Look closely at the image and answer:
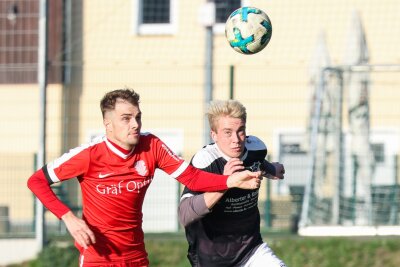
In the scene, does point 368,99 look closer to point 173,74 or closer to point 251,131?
point 251,131

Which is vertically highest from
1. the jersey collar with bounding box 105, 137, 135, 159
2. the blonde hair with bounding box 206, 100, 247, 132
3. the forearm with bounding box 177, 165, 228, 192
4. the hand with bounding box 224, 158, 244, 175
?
the blonde hair with bounding box 206, 100, 247, 132

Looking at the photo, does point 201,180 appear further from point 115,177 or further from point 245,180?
point 115,177

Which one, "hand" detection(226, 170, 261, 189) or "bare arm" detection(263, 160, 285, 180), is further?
"bare arm" detection(263, 160, 285, 180)

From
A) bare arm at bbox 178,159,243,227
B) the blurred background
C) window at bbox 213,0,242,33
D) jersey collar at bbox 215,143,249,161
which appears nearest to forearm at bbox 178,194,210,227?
bare arm at bbox 178,159,243,227

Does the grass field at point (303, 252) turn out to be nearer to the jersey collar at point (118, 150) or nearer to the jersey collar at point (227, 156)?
the jersey collar at point (227, 156)

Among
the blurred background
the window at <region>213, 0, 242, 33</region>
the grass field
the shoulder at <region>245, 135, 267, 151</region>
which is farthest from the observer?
the window at <region>213, 0, 242, 33</region>

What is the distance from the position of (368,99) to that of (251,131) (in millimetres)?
1520

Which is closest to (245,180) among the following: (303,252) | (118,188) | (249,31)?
(118,188)

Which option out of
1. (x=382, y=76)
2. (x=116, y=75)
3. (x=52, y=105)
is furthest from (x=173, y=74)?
(x=382, y=76)

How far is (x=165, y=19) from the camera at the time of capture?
1527cm

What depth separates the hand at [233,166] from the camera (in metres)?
6.75

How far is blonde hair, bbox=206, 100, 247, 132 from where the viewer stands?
693 centimetres

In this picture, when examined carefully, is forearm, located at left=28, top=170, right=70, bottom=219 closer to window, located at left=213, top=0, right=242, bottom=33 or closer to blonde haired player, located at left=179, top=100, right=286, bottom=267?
blonde haired player, located at left=179, top=100, right=286, bottom=267

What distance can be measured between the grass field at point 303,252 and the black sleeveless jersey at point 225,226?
13.2 feet
